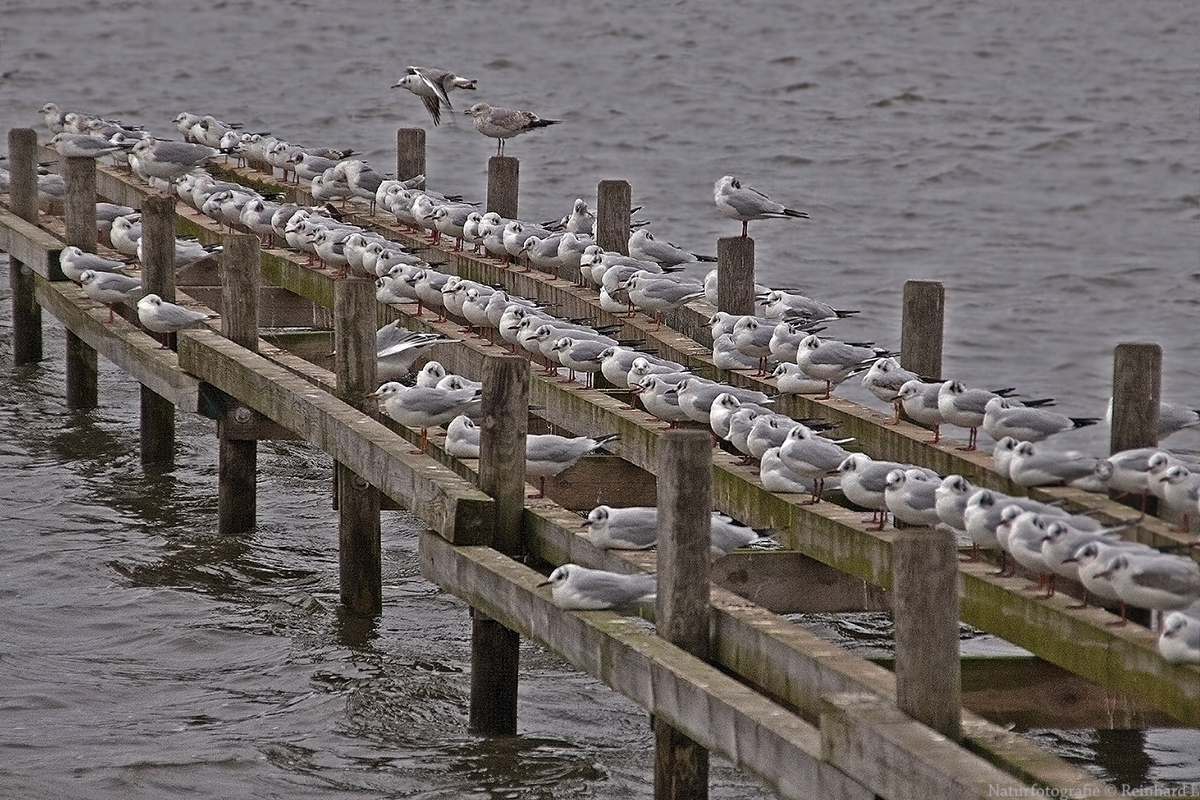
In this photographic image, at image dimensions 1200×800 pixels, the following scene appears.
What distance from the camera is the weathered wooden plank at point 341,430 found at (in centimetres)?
800

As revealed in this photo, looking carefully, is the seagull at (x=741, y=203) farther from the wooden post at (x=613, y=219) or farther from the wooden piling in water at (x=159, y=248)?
the wooden piling in water at (x=159, y=248)

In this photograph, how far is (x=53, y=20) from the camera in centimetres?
3622

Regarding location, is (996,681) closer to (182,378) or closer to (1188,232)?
(182,378)

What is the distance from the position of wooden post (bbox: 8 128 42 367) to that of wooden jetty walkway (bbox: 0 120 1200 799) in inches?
99.0

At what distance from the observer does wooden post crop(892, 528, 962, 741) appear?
5641 mm

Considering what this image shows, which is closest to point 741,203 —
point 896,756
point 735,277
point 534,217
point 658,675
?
point 735,277

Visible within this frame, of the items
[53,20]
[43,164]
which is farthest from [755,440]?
[53,20]

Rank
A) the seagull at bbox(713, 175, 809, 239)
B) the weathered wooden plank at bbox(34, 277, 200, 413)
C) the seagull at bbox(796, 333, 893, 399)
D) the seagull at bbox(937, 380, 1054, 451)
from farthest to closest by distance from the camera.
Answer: the seagull at bbox(713, 175, 809, 239), the weathered wooden plank at bbox(34, 277, 200, 413), the seagull at bbox(796, 333, 893, 399), the seagull at bbox(937, 380, 1054, 451)

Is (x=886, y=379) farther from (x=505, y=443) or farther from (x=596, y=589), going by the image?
(x=596, y=589)

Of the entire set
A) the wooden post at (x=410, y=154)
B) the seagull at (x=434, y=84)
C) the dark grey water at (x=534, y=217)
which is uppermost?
the seagull at (x=434, y=84)

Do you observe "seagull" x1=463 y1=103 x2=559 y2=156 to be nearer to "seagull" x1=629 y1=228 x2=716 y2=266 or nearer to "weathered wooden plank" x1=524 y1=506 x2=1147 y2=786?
"seagull" x1=629 y1=228 x2=716 y2=266

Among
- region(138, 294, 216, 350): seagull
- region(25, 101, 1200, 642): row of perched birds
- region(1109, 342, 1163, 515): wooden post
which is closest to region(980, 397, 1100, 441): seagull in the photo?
region(25, 101, 1200, 642): row of perched birds

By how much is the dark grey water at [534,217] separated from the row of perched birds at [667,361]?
4.39 ft


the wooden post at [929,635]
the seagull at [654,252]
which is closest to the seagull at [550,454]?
the wooden post at [929,635]
